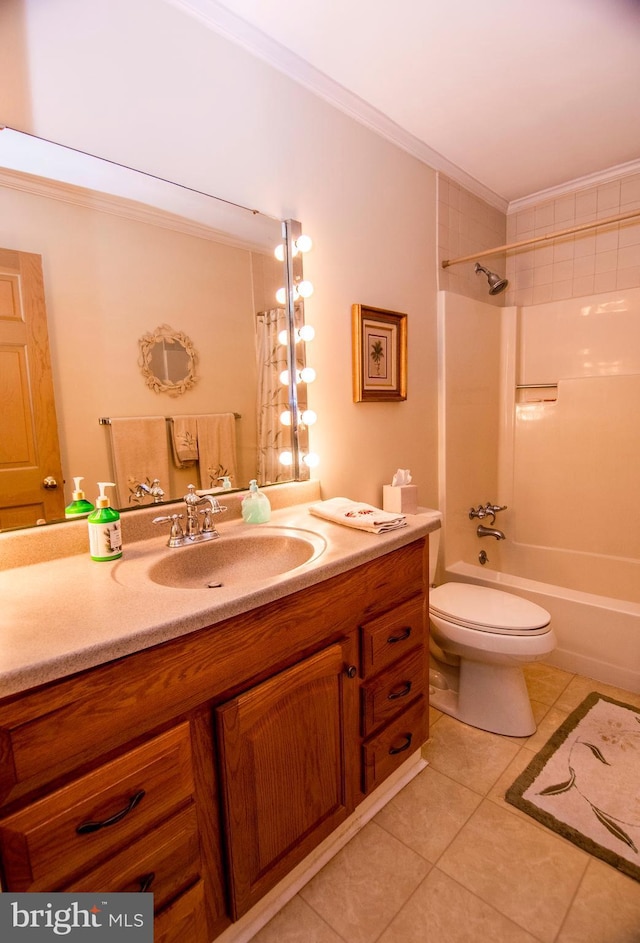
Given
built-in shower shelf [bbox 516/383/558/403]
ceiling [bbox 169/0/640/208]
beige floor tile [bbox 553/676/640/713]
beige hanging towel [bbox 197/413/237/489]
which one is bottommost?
beige floor tile [bbox 553/676/640/713]

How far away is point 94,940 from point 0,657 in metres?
0.52

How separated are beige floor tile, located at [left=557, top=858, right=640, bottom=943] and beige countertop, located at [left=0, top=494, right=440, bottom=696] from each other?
964mm

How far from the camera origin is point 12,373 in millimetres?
1046

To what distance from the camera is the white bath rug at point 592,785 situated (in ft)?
4.24

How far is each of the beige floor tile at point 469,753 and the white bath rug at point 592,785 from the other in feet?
0.26

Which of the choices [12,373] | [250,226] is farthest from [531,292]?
[12,373]

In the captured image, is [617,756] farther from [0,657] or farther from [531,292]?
[531,292]

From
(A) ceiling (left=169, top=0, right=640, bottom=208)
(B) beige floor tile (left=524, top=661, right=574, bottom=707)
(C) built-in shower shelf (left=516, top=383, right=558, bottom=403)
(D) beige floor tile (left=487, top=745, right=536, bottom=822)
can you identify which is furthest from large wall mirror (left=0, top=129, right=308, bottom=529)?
(C) built-in shower shelf (left=516, top=383, right=558, bottom=403)

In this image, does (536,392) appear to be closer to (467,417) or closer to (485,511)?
(467,417)

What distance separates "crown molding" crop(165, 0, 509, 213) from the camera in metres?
1.30

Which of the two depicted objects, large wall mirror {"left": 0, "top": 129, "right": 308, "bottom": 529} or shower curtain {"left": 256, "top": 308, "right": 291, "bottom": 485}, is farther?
shower curtain {"left": 256, "top": 308, "right": 291, "bottom": 485}

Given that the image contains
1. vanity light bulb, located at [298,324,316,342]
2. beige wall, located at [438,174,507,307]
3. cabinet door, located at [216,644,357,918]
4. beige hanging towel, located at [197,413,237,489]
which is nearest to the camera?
cabinet door, located at [216,644,357,918]

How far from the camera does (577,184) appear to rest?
2383 millimetres

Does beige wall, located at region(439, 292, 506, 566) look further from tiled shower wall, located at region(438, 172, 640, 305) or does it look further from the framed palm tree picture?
→ the framed palm tree picture
